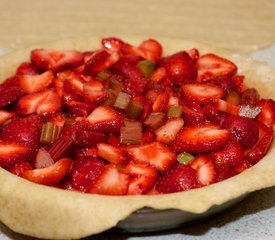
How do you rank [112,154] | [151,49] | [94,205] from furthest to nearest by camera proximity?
[151,49]
[112,154]
[94,205]

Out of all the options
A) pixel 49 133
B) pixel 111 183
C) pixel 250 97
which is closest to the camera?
pixel 111 183

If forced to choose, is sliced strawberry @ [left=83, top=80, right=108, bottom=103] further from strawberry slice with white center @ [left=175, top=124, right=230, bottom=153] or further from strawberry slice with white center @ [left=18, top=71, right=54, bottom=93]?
strawberry slice with white center @ [left=175, top=124, right=230, bottom=153]

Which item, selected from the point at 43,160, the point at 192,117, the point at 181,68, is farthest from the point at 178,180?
the point at 181,68

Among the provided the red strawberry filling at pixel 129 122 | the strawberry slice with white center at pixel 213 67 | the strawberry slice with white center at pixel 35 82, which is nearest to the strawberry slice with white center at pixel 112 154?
the red strawberry filling at pixel 129 122

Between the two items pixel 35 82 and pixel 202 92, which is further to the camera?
pixel 35 82

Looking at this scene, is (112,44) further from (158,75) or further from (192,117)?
(192,117)

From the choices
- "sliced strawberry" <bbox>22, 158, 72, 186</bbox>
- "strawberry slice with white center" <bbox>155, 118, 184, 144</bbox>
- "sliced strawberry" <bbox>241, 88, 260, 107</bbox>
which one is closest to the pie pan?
"sliced strawberry" <bbox>22, 158, 72, 186</bbox>

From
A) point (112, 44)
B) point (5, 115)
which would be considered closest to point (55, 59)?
point (112, 44)

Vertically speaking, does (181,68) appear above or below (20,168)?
above
